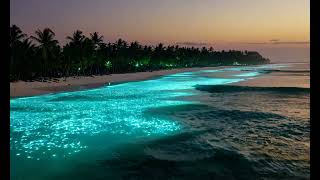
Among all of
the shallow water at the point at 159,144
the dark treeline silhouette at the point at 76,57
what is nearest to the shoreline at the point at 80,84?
the dark treeline silhouette at the point at 76,57

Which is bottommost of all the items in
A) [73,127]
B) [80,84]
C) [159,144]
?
[159,144]

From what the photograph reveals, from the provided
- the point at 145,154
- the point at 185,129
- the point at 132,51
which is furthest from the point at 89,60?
the point at 145,154

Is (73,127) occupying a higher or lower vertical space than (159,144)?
higher

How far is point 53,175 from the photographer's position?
32.9ft

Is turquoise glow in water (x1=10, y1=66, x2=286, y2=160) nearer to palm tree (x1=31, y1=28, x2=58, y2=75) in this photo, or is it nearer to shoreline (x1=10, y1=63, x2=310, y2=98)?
shoreline (x1=10, y1=63, x2=310, y2=98)

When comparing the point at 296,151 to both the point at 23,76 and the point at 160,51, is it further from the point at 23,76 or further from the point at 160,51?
the point at 160,51

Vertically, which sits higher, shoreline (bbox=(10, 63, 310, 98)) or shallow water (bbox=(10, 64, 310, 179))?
shoreline (bbox=(10, 63, 310, 98))

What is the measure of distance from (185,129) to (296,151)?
224 inches

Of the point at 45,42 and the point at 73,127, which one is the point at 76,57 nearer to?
the point at 45,42

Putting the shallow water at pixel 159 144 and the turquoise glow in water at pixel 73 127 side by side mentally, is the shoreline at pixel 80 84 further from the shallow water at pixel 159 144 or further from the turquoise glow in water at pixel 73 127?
the shallow water at pixel 159 144

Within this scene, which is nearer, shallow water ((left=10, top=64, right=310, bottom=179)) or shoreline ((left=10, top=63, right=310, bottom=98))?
shallow water ((left=10, top=64, right=310, bottom=179))

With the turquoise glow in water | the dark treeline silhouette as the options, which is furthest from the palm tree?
the turquoise glow in water

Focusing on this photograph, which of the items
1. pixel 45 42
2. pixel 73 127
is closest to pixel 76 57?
pixel 45 42

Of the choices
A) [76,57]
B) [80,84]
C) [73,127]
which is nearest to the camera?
[73,127]
